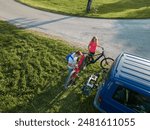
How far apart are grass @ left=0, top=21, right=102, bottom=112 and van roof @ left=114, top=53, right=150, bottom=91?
6.91 ft

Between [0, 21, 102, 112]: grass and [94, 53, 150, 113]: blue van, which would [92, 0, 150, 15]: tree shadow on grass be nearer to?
[0, 21, 102, 112]: grass

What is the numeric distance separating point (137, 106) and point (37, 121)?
3123 mm

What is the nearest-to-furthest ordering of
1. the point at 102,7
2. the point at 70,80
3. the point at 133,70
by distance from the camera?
the point at 133,70 < the point at 70,80 < the point at 102,7

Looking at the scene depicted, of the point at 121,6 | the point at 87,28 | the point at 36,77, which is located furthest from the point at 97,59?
the point at 121,6

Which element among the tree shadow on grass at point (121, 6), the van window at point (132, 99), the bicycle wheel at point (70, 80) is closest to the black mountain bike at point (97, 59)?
the bicycle wheel at point (70, 80)

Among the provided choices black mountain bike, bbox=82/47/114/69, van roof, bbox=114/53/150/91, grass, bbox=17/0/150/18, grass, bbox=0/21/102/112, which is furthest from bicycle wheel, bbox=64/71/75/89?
grass, bbox=17/0/150/18

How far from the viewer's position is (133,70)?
858 centimetres

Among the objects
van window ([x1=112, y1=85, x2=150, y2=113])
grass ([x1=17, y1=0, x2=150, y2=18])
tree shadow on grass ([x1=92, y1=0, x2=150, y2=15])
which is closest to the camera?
van window ([x1=112, y1=85, x2=150, y2=113])

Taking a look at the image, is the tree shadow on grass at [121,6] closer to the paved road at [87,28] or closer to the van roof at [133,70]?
the paved road at [87,28]

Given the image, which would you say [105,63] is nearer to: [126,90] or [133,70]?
[133,70]

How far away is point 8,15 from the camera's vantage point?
20.3 metres

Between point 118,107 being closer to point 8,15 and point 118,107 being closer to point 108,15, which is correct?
point 8,15

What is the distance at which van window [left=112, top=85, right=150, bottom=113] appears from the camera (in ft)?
25.7

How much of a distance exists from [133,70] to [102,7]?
1998 centimetres
